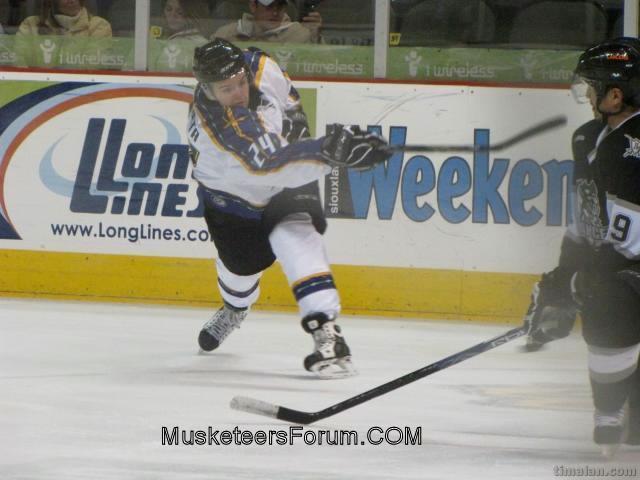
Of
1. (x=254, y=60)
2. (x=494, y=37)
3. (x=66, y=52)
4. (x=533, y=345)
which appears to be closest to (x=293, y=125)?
(x=254, y=60)

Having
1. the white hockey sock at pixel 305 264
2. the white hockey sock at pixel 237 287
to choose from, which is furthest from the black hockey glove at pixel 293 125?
the white hockey sock at pixel 237 287

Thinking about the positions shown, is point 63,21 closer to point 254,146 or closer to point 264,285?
point 264,285

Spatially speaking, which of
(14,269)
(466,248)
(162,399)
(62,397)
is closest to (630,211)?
(162,399)

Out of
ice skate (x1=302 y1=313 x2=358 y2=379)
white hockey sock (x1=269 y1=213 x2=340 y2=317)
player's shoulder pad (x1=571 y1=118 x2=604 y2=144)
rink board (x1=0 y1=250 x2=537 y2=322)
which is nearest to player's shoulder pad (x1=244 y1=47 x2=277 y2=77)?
white hockey sock (x1=269 y1=213 x2=340 y2=317)

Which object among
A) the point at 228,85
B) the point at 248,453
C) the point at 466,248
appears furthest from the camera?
the point at 466,248

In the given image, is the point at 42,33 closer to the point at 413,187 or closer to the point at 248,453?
the point at 413,187

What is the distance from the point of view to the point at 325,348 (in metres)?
3.42

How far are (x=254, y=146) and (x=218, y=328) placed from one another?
74 centimetres

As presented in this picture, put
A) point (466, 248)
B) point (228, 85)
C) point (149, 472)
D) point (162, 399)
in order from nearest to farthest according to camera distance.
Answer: point (149, 472), point (162, 399), point (228, 85), point (466, 248)

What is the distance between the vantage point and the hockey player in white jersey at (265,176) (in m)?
3.29

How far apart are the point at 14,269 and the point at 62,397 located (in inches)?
68.3

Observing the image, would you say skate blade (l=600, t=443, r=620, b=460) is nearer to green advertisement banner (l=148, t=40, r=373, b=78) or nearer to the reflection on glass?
the reflection on glass

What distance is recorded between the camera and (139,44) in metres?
4.80

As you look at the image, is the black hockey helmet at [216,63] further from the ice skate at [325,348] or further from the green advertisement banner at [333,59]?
the green advertisement banner at [333,59]
